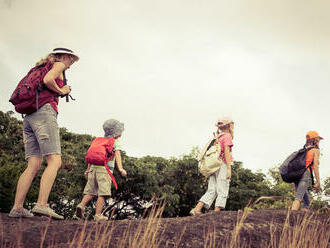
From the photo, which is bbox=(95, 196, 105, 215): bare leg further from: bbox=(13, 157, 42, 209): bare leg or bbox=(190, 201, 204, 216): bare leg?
bbox=(190, 201, 204, 216): bare leg

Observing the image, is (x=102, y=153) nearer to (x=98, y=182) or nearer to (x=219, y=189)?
(x=98, y=182)

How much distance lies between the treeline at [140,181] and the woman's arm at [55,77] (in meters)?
3.32

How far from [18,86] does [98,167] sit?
2.04 meters

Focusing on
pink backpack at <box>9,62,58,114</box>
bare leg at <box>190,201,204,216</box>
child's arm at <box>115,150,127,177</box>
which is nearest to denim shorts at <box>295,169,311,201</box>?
bare leg at <box>190,201,204,216</box>

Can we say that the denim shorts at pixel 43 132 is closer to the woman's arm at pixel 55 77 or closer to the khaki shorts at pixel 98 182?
the woman's arm at pixel 55 77

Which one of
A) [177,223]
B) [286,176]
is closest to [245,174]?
[286,176]

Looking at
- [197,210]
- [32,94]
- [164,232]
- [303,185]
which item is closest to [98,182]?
[197,210]

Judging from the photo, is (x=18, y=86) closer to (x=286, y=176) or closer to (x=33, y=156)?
(x=33, y=156)

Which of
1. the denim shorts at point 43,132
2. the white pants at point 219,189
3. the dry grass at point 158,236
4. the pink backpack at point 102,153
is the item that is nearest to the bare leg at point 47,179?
the denim shorts at point 43,132

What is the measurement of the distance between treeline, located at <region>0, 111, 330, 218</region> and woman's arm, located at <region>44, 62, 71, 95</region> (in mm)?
3315

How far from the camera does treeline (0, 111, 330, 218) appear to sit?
414 inches

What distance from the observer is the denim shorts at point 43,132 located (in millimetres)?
4711

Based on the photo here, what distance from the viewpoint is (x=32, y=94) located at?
187 inches

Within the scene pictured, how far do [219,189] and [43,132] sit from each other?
135 inches
